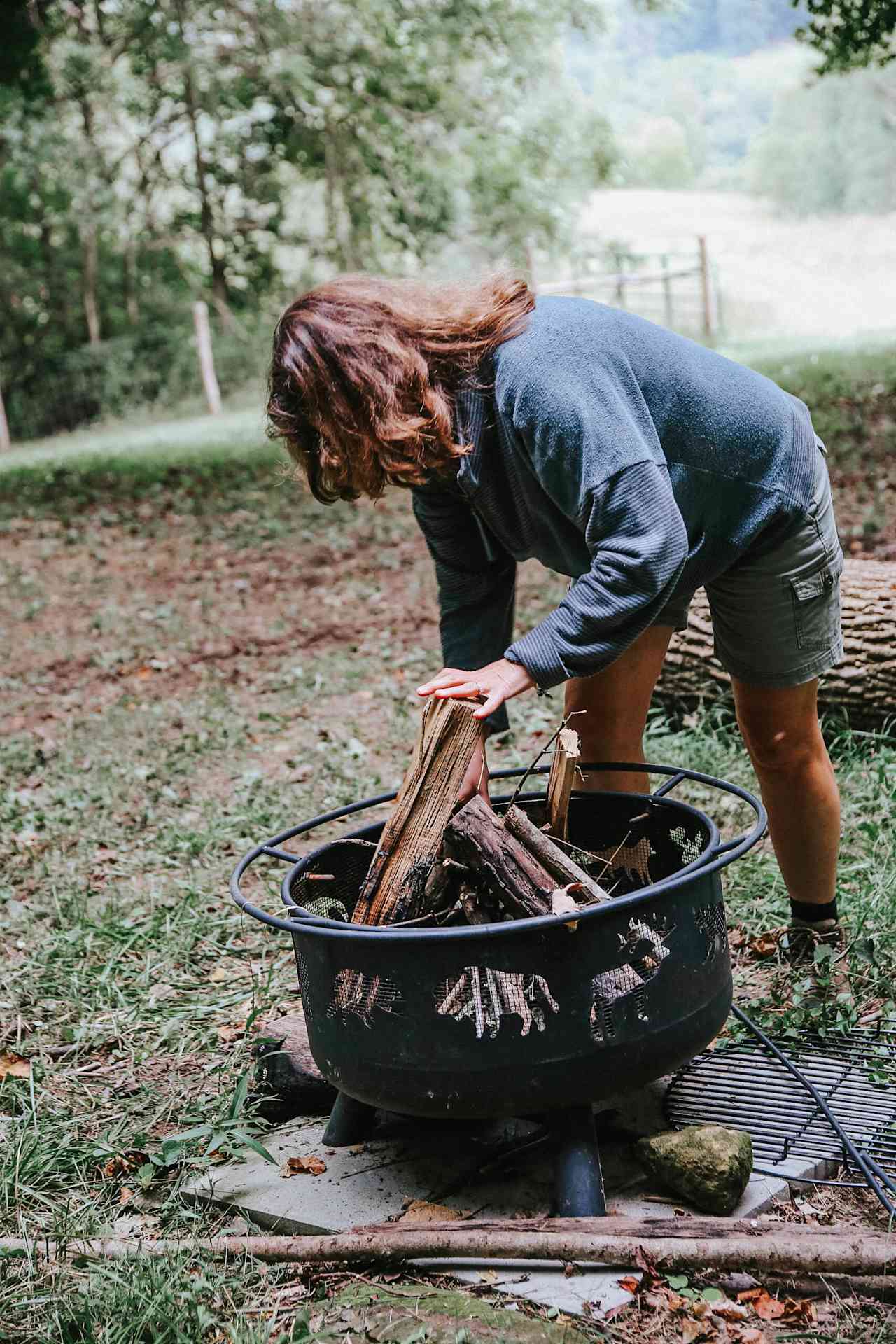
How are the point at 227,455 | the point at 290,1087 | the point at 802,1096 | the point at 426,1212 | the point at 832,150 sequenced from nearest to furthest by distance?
the point at 426,1212, the point at 802,1096, the point at 290,1087, the point at 227,455, the point at 832,150

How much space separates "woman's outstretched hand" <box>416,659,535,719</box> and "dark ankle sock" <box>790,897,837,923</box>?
1069mm

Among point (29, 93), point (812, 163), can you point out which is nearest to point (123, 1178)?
point (29, 93)

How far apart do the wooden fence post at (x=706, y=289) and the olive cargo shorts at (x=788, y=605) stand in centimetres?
1367

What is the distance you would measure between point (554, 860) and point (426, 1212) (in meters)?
0.63

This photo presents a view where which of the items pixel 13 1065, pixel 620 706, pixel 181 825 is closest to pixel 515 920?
pixel 620 706

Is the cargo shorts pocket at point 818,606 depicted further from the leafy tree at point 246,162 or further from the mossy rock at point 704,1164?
the leafy tree at point 246,162

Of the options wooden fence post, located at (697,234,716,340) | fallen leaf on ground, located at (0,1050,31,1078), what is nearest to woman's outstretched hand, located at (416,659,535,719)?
fallen leaf on ground, located at (0,1050,31,1078)

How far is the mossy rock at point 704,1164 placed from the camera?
1958mm

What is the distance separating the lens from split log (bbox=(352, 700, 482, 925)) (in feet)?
7.00

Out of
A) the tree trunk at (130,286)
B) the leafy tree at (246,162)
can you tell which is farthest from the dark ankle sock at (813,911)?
the tree trunk at (130,286)

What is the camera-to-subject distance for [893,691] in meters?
3.76

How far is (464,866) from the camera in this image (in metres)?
2.19

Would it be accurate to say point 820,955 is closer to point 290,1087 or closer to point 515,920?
point 515,920

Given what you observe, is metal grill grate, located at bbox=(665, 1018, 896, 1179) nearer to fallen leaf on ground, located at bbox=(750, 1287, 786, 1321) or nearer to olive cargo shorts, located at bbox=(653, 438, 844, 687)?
fallen leaf on ground, located at bbox=(750, 1287, 786, 1321)
